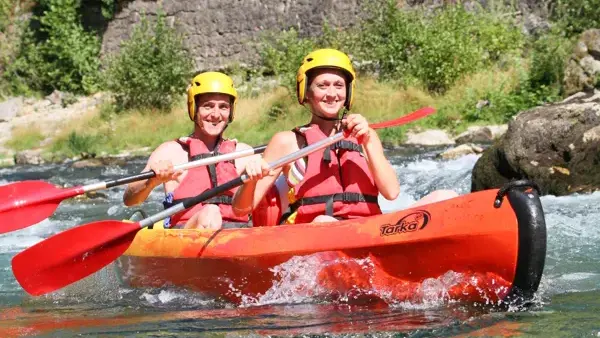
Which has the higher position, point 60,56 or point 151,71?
point 60,56

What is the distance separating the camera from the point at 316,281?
3732 millimetres

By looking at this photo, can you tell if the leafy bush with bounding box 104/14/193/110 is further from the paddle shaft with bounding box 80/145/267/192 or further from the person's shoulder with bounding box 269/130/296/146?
the person's shoulder with bounding box 269/130/296/146

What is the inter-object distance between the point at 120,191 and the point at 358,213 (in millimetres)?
6221

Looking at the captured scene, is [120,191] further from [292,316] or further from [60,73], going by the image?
[60,73]

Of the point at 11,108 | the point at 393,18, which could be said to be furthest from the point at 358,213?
the point at 11,108

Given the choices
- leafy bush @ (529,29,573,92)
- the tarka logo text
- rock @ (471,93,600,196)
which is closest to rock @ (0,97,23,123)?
leafy bush @ (529,29,573,92)

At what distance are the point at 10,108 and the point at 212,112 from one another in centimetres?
1589

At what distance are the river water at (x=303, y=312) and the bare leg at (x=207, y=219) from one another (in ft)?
1.14

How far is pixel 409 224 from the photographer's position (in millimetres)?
3461

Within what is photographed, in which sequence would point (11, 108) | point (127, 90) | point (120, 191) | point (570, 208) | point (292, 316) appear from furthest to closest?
point (11, 108) < point (127, 90) < point (120, 191) < point (570, 208) < point (292, 316)

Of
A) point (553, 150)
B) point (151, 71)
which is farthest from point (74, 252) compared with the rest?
point (151, 71)

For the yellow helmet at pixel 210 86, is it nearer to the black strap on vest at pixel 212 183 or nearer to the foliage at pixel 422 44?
the black strap on vest at pixel 212 183

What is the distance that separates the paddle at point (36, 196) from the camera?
4195 millimetres

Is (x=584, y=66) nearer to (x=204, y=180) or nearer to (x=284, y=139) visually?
(x=204, y=180)
